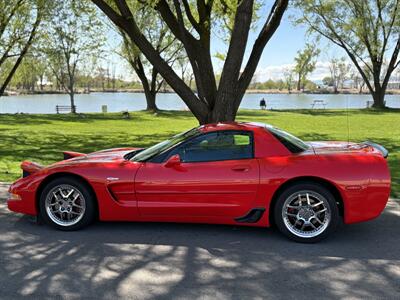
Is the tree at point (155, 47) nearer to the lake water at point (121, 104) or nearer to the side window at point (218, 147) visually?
the lake water at point (121, 104)

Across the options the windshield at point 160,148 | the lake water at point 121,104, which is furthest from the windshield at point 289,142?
the lake water at point 121,104

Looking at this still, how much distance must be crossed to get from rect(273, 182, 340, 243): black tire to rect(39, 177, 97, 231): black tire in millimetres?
2181

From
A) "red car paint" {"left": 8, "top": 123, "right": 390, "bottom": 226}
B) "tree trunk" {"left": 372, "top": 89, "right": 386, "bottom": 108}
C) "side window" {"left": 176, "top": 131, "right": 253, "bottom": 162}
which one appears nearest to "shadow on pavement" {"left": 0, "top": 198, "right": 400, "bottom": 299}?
"red car paint" {"left": 8, "top": 123, "right": 390, "bottom": 226}

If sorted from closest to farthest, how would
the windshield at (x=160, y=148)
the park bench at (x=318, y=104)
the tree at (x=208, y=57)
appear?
the windshield at (x=160, y=148)
the tree at (x=208, y=57)
the park bench at (x=318, y=104)

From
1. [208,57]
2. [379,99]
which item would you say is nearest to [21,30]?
[208,57]

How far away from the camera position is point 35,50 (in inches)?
949

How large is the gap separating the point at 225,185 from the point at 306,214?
96 cm

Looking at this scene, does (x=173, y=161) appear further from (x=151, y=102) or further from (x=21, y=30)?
(x=151, y=102)

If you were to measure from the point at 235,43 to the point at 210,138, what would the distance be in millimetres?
4405

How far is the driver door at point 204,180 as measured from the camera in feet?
16.2

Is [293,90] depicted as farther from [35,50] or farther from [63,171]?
[63,171]

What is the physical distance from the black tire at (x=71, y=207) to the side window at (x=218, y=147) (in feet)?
3.99

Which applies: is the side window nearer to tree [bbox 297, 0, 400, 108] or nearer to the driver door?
the driver door

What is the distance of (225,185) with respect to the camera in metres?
4.95
